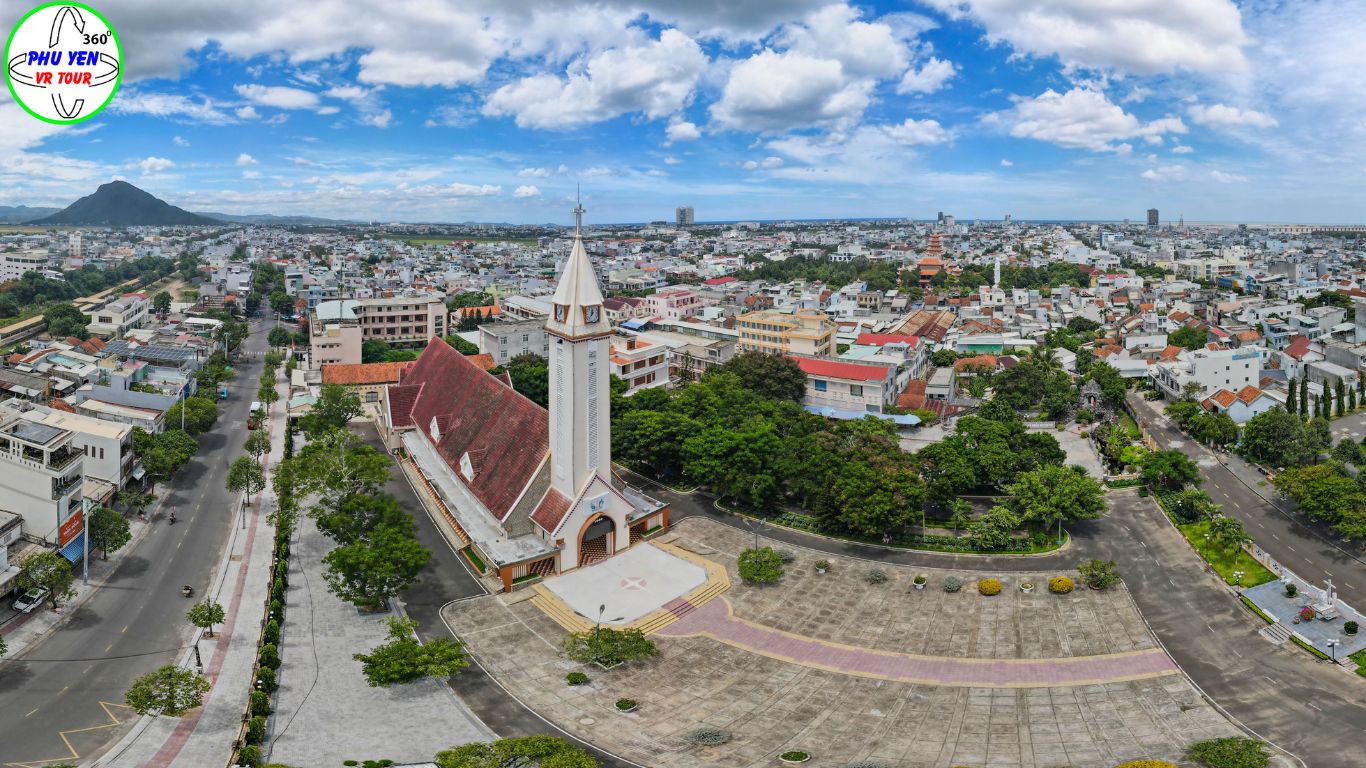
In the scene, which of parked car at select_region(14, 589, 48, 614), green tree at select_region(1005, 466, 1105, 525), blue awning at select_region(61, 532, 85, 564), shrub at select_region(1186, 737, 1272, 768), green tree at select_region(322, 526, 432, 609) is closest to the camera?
shrub at select_region(1186, 737, 1272, 768)

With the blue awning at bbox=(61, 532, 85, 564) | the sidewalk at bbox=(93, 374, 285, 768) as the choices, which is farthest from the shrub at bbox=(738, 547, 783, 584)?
the blue awning at bbox=(61, 532, 85, 564)

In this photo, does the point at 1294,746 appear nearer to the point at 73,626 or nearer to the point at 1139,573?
the point at 1139,573

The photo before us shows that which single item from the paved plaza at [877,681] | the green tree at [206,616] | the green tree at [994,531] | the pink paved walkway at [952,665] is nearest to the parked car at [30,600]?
the green tree at [206,616]

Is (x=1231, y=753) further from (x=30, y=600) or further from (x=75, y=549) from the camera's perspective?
(x=75, y=549)

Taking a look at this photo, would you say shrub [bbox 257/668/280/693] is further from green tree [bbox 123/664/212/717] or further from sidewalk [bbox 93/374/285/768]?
green tree [bbox 123/664/212/717]

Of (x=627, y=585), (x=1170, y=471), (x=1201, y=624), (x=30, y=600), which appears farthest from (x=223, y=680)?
(x=1170, y=471)

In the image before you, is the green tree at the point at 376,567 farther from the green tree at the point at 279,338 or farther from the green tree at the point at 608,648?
the green tree at the point at 279,338

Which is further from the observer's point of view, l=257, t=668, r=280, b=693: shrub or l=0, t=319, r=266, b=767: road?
l=257, t=668, r=280, b=693: shrub
